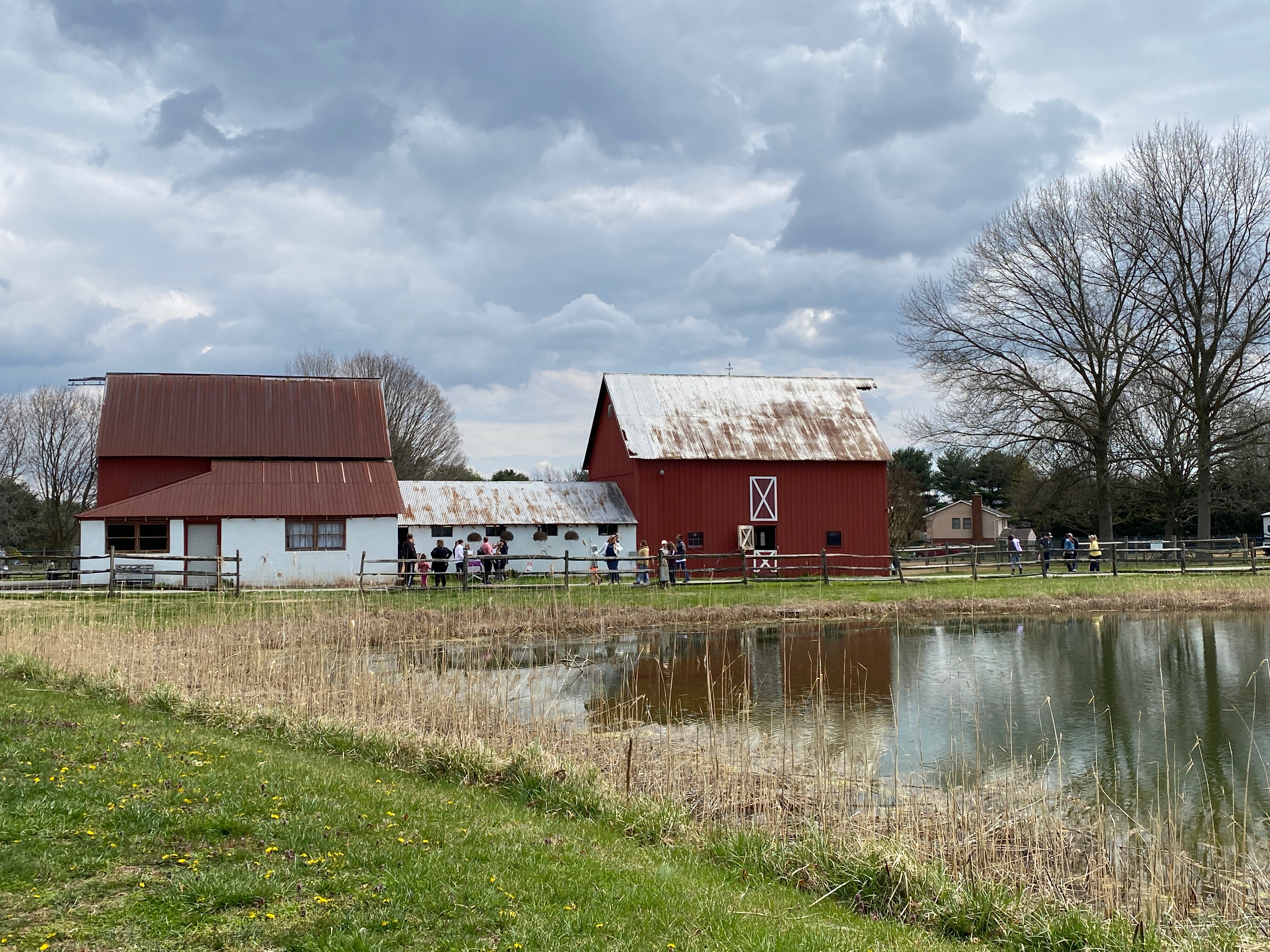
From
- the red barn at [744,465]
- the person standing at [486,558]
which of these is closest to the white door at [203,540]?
the person standing at [486,558]

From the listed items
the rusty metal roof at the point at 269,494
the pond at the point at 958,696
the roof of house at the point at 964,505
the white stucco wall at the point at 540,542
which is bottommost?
the pond at the point at 958,696

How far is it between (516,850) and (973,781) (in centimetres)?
454

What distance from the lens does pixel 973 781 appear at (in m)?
8.53

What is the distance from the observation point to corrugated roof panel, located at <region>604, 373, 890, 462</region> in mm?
33125

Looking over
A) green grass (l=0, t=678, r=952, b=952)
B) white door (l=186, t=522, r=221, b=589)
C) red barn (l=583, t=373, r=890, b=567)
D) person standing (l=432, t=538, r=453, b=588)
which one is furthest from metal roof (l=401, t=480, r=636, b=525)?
green grass (l=0, t=678, r=952, b=952)

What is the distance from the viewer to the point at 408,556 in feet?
93.1

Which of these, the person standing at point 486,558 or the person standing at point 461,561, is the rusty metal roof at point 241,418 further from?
the person standing at point 486,558

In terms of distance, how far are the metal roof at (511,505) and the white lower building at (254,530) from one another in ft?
6.90

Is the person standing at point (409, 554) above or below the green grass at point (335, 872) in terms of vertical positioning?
above

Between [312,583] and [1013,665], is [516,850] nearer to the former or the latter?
[1013,665]

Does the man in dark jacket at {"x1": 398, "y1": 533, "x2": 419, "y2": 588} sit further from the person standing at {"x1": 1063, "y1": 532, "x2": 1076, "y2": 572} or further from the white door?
the person standing at {"x1": 1063, "y1": 532, "x2": 1076, "y2": 572}

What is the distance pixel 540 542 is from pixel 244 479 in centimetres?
912

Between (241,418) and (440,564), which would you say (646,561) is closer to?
(440,564)

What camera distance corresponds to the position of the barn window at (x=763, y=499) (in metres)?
33.2
